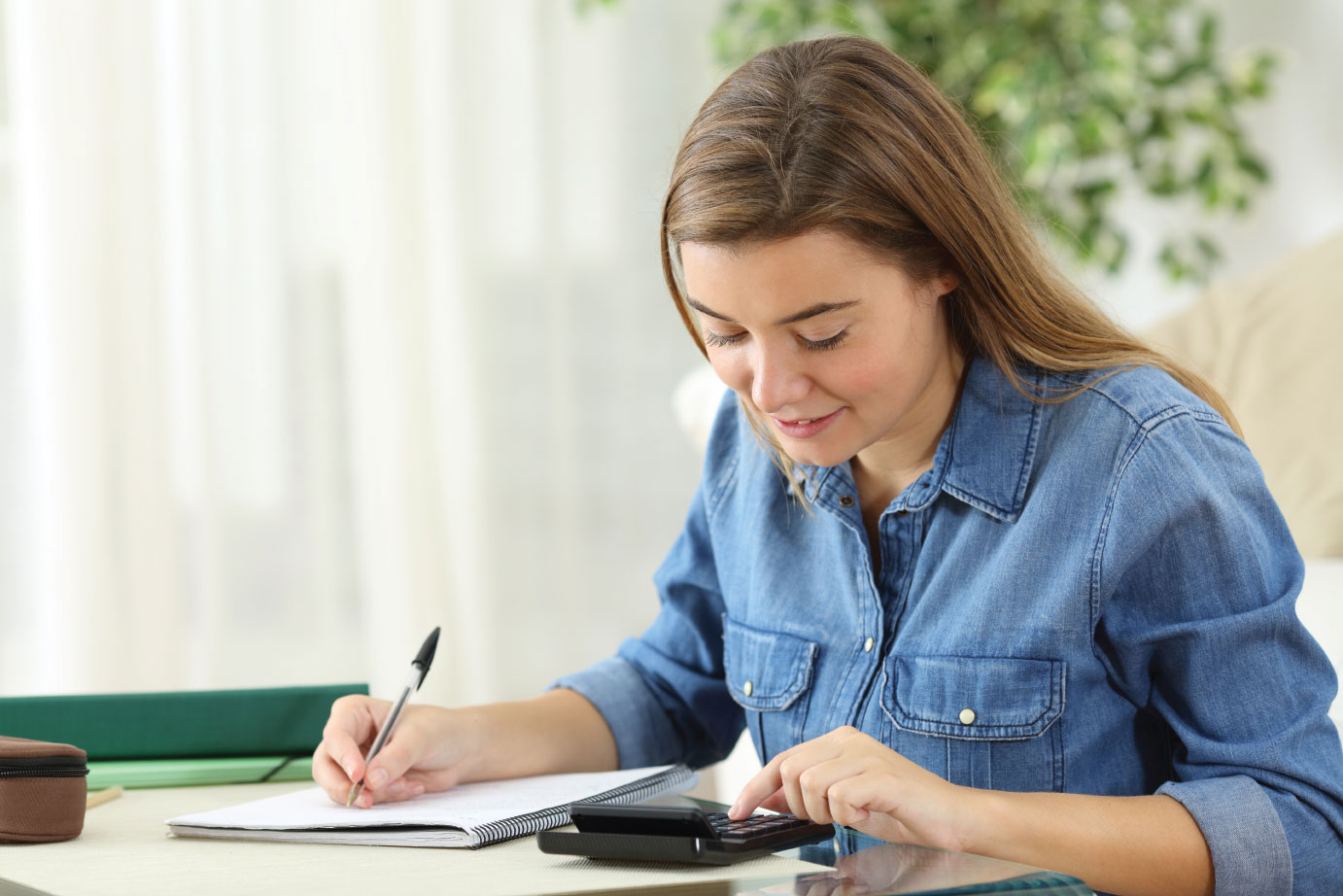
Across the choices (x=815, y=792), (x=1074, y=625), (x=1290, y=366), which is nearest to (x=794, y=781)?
(x=815, y=792)

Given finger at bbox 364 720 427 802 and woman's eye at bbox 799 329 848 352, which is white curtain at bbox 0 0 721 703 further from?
woman's eye at bbox 799 329 848 352

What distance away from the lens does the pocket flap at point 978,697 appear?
882 millimetres

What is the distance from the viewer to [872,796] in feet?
2.36

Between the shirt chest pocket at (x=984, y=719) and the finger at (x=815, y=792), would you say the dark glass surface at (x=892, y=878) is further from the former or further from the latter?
the shirt chest pocket at (x=984, y=719)

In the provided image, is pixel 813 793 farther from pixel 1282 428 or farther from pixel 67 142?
pixel 67 142

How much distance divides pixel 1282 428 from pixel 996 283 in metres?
0.75

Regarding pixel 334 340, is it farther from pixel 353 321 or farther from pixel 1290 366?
pixel 1290 366

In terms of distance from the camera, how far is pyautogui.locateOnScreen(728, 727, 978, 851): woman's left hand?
72 centimetres

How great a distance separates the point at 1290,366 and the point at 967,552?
82cm

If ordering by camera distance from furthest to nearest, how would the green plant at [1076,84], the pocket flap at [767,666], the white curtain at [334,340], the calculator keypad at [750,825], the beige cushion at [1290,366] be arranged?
the green plant at [1076,84] → the white curtain at [334,340] → the beige cushion at [1290,366] → the pocket flap at [767,666] → the calculator keypad at [750,825]

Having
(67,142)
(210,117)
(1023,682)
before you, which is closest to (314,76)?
(210,117)

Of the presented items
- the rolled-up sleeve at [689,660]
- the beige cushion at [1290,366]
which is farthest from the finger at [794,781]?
the beige cushion at [1290,366]

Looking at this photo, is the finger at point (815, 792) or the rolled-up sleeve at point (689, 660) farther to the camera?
the rolled-up sleeve at point (689, 660)

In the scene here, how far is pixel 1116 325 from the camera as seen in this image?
1.02 metres
